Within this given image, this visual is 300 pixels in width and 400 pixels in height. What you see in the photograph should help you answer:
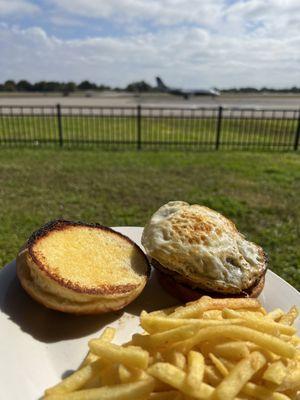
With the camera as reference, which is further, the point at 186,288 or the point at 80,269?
the point at 186,288

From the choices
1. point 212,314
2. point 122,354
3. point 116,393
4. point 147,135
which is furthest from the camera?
point 147,135

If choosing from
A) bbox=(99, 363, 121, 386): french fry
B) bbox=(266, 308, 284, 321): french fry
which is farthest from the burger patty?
bbox=(99, 363, 121, 386): french fry

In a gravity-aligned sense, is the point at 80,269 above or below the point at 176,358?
above

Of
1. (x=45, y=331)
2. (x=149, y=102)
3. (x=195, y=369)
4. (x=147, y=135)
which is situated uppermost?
(x=195, y=369)

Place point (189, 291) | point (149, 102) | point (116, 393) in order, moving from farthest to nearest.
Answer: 1. point (149, 102)
2. point (189, 291)
3. point (116, 393)

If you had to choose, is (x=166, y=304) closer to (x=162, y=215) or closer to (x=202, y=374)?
(x=162, y=215)

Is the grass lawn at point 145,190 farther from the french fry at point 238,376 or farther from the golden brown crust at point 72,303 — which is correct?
the french fry at point 238,376

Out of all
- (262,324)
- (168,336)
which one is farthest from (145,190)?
(168,336)

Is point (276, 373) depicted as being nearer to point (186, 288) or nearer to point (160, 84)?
point (186, 288)

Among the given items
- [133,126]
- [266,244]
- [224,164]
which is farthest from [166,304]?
[133,126]
